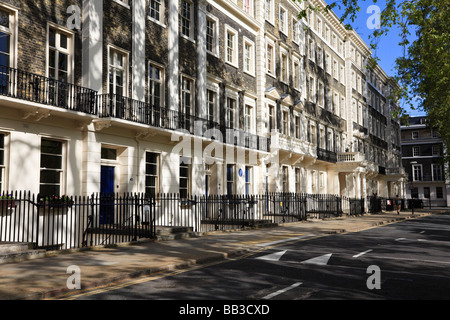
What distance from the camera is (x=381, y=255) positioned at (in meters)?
11.2

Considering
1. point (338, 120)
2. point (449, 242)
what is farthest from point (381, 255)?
point (338, 120)

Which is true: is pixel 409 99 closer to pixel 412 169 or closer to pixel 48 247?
pixel 48 247

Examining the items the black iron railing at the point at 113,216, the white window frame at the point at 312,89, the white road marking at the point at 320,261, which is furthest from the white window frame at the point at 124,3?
the white window frame at the point at 312,89

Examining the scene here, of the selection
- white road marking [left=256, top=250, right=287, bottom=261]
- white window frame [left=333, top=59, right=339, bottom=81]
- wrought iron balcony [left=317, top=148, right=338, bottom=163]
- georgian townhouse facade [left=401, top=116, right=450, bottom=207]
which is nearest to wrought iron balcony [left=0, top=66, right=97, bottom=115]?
white road marking [left=256, top=250, right=287, bottom=261]

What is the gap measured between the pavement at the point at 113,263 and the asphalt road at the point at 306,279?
0.41 m

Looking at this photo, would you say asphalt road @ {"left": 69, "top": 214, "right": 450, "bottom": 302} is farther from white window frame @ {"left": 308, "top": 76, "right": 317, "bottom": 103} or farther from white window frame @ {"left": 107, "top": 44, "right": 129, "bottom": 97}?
white window frame @ {"left": 308, "top": 76, "right": 317, "bottom": 103}

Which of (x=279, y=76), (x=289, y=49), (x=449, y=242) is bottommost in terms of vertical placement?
(x=449, y=242)

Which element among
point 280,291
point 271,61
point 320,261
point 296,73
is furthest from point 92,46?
point 296,73

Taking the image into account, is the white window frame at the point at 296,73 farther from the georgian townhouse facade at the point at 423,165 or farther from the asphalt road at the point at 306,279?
the georgian townhouse facade at the point at 423,165

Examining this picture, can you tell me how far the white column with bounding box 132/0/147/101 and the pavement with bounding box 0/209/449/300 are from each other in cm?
656

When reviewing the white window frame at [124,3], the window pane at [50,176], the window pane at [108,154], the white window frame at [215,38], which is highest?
the white window frame at [215,38]

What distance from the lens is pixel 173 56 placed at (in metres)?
19.7

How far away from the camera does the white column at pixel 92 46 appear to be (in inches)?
595
